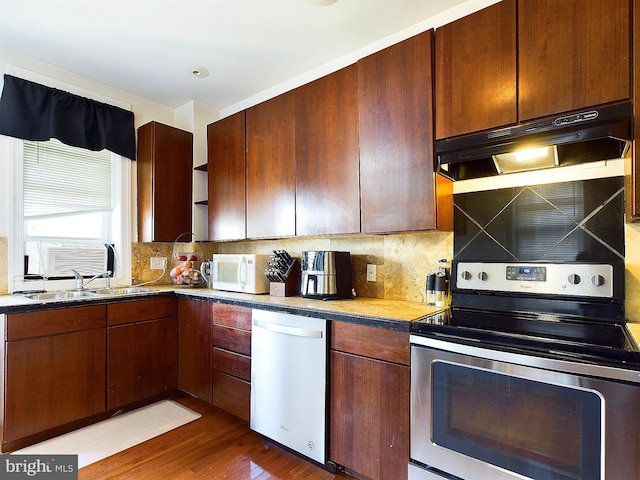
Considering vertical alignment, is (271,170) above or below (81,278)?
above

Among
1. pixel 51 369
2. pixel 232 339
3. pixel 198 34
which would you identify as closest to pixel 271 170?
pixel 198 34

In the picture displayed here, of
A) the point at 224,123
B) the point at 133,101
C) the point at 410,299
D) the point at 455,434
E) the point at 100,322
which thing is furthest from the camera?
the point at 133,101

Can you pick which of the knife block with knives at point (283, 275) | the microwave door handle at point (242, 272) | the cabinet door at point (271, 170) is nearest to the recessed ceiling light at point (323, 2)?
the cabinet door at point (271, 170)

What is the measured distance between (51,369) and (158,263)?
1.29m

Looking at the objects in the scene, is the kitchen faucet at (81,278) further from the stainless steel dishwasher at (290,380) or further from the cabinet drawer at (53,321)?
the stainless steel dishwasher at (290,380)

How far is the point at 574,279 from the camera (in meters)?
1.63

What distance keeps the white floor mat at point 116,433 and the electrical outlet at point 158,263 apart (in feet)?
3.93

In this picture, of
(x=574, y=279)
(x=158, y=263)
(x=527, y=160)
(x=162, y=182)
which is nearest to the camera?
(x=574, y=279)

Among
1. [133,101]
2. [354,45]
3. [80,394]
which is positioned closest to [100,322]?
[80,394]

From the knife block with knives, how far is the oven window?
4.12ft

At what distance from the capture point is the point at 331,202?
7.30 ft

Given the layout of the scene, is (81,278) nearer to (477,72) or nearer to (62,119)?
(62,119)

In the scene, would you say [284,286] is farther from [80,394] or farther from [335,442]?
[80,394]

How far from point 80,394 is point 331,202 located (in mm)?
2019
